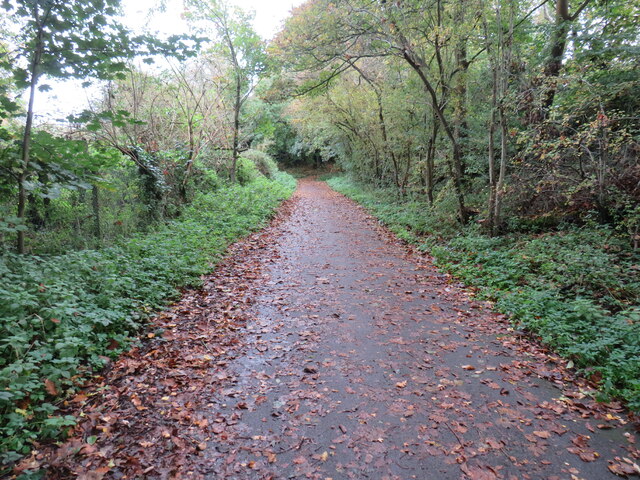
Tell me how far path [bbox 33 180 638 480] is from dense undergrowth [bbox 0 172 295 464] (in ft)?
1.18

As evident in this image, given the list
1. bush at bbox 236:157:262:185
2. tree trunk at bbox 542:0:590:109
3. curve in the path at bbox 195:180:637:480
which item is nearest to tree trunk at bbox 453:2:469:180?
tree trunk at bbox 542:0:590:109

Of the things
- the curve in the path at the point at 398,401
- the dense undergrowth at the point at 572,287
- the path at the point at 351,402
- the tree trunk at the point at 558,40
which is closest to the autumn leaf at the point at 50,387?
the path at the point at 351,402

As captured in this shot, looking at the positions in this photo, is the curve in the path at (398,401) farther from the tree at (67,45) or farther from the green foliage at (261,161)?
the green foliage at (261,161)

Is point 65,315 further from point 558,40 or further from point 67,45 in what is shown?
point 558,40

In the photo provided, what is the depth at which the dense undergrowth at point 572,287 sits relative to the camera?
374cm

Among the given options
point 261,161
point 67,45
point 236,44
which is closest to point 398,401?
point 67,45

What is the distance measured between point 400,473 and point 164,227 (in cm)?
763

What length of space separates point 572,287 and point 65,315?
6.69 metres

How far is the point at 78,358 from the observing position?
11.4 feet

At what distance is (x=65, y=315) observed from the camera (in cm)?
375

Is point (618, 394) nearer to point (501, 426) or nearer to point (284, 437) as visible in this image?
point (501, 426)

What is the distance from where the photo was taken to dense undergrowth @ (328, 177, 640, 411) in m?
3.74

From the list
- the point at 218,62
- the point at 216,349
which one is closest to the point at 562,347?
the point at 216,349

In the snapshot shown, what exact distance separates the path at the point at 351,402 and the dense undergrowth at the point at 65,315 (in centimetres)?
36
